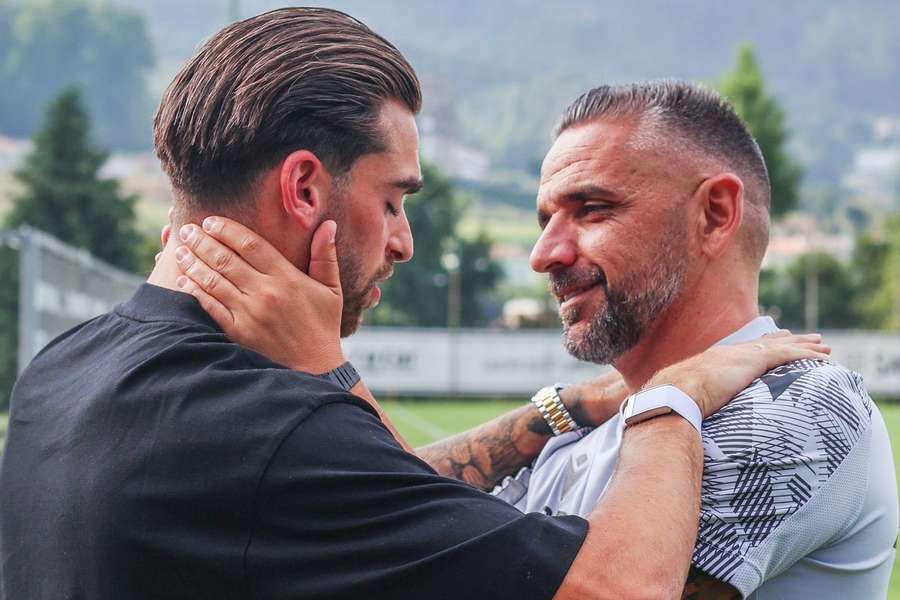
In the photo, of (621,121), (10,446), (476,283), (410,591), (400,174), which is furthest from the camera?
(476,283)

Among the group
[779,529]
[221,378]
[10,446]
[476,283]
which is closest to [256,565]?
[221,378]

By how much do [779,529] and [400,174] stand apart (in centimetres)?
121

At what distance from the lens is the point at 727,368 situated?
299cm

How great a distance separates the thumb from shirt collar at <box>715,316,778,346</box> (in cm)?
123

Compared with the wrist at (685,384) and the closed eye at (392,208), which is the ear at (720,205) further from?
the closed eye at (392,208)

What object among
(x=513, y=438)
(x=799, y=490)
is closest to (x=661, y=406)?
(x=799, y=490)

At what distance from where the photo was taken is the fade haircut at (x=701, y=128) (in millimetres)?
3572

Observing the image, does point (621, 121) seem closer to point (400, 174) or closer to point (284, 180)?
point (400, 174)

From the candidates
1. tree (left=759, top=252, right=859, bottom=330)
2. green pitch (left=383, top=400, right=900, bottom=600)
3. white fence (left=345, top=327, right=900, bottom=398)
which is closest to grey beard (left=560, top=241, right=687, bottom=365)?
green pitch (left=383, top=400, right=900, bottom=600)

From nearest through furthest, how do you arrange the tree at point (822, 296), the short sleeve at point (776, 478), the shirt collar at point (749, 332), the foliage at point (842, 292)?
the short sleeve at point (776, 478)
the shirt collar at point (749, 332)
the foliage at point (842, 292)
the tree at point (822, 296)

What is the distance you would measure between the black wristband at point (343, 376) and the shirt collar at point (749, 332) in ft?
3.74

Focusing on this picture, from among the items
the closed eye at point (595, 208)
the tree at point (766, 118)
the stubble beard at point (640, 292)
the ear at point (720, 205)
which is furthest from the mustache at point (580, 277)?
the tree at point (766, 118)

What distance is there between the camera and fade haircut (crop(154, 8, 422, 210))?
2.71 metres

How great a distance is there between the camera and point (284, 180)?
2736 millimetres
